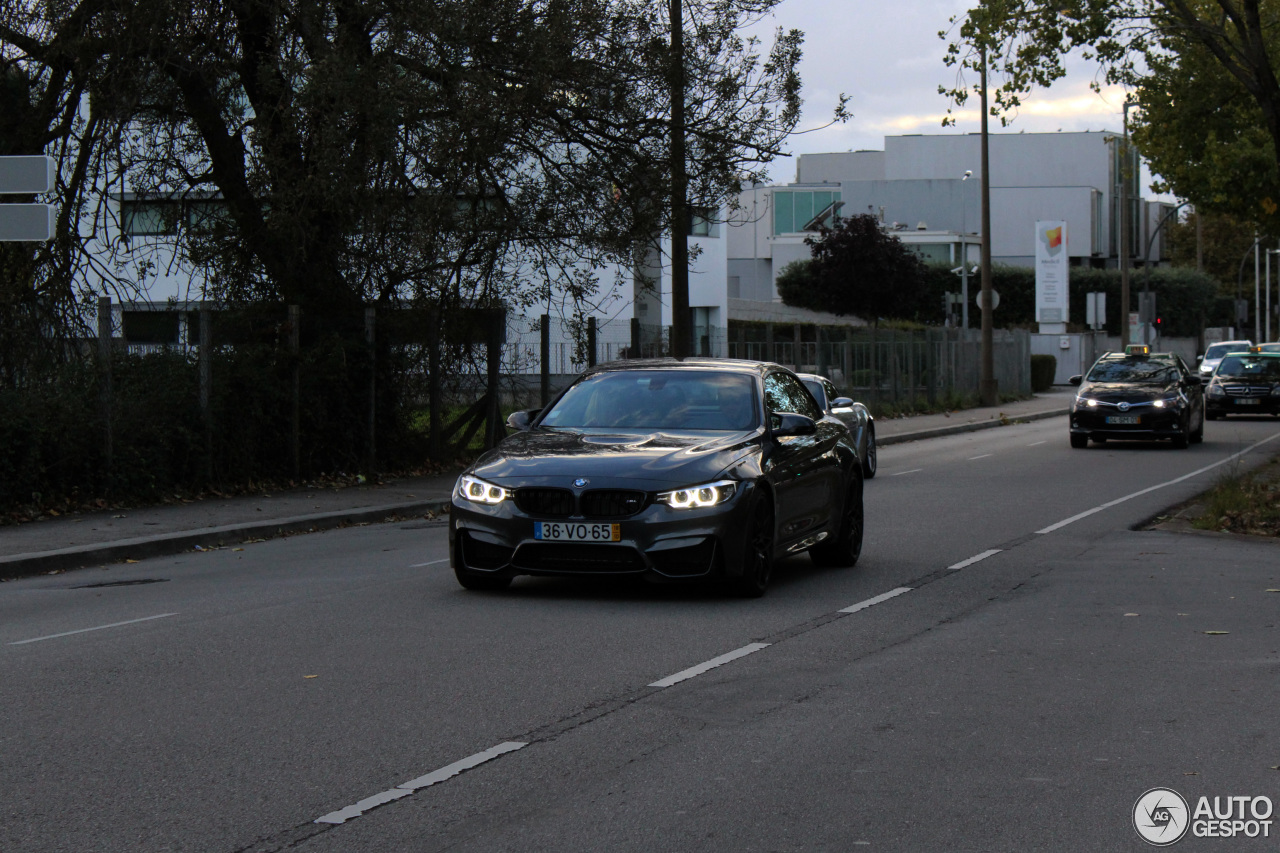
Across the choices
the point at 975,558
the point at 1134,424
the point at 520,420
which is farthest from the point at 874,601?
the point at 1134,424

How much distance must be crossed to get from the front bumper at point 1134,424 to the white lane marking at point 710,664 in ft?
62.6

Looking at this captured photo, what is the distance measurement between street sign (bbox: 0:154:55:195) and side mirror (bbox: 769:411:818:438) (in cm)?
671

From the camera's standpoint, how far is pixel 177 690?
7270 mm

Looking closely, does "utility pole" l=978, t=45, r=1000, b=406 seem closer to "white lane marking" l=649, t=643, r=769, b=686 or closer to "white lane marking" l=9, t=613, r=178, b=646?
"white lane marking" l=9, t=613, r=178, b=646

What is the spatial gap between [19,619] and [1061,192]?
8527 cm

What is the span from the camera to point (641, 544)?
947 centimetres

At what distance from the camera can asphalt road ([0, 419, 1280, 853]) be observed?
17.0ft

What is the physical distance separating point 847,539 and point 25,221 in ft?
23.6

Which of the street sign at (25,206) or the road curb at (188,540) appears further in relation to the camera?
the street sign at (25,206)

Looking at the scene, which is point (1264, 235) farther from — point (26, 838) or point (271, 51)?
point (26, 838)

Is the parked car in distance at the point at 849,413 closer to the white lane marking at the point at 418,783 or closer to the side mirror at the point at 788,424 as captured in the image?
the side mirror at the point at 788,424

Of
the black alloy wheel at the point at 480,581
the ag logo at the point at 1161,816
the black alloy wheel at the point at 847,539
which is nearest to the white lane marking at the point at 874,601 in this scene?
the black alloy wheel at the point at 847,539

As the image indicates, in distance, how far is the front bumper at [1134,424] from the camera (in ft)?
85.1

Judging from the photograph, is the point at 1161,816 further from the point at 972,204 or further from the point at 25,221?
the point at 972,204
